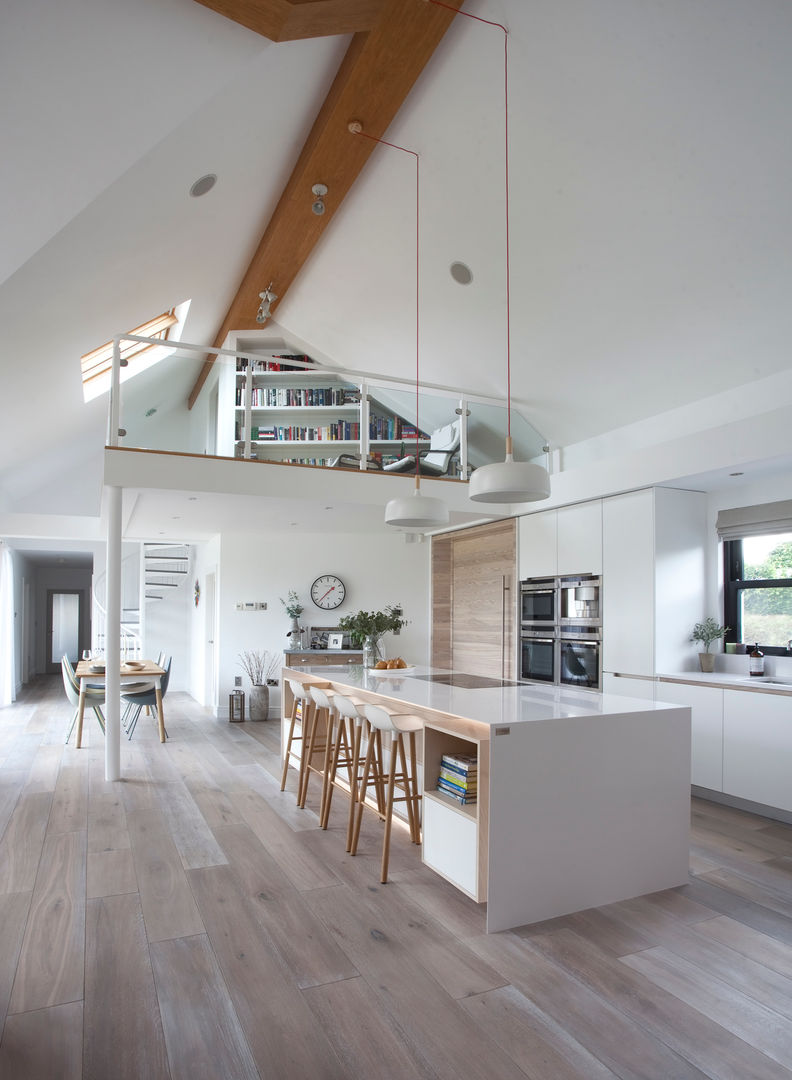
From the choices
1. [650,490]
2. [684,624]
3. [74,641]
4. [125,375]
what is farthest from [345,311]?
[74,641]

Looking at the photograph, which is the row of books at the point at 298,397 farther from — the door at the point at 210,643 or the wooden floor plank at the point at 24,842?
the door at the point at 210,643

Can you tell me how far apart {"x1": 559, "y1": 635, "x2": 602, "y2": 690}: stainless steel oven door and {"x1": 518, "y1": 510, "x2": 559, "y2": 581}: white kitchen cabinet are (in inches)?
26.6

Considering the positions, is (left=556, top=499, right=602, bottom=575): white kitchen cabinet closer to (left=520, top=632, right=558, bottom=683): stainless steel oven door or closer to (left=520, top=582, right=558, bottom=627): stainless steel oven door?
(left=520, top=582, right=558, bottom=627): stainless steel oven door

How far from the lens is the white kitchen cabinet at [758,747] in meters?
4.32

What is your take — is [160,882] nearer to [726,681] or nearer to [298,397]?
[726,681]

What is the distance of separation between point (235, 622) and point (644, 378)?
17.5 ft

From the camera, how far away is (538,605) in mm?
6637

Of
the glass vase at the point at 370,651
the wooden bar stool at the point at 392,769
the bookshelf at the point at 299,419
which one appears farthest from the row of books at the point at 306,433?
the wooden bar stool at the point at 392,769

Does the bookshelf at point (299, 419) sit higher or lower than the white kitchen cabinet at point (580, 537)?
higher

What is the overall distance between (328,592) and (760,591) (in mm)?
5056

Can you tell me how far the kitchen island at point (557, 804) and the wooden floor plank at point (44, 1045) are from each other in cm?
157

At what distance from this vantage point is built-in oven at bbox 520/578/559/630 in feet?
21.1

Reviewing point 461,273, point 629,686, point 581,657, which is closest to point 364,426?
point 461,273

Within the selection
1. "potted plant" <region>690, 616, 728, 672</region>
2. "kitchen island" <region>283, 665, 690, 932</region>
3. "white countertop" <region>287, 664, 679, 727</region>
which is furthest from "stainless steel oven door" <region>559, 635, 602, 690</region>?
"kitchen island" <region>283, 665, 690, 932</region>
